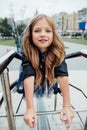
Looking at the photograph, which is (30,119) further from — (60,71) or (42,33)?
Answer: (42,33)

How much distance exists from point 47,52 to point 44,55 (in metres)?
0.02

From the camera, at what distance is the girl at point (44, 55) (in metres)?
1.08

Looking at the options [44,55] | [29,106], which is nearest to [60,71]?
[44,55]

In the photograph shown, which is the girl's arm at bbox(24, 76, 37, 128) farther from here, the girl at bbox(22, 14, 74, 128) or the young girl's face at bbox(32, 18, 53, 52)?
the young girl's face at bbox(32, 18, 53, 52)

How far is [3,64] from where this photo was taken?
2.77ft

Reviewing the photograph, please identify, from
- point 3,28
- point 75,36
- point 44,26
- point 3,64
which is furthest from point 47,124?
point 75,36

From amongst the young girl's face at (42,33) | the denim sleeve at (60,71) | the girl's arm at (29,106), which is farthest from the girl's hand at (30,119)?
the young girl's face at (42,33)

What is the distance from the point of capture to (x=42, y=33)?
3.71ft

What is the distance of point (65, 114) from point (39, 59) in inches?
11.4

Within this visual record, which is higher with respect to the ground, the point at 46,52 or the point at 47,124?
the point at 46,52

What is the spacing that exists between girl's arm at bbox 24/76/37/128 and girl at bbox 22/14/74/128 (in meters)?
0.06

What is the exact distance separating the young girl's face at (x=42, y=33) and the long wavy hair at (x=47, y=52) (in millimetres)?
18

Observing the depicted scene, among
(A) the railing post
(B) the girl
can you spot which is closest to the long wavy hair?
(B) the girl

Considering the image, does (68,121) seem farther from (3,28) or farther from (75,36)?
(75,36)
